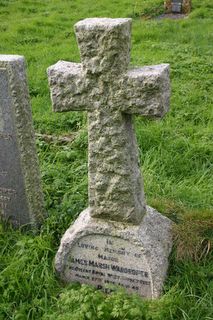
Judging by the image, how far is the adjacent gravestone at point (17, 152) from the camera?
139 inches

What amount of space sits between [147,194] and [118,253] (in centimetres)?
95

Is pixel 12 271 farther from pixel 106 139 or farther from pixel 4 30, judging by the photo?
pixel 4 30

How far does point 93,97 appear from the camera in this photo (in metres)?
3.05

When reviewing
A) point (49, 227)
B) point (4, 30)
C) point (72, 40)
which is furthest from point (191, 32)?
point (49, 227)

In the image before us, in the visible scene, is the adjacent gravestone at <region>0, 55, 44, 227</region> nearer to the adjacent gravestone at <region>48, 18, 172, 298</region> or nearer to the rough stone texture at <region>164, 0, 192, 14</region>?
the adjacent gravestone at <region>48, 18, 172, 298</region>

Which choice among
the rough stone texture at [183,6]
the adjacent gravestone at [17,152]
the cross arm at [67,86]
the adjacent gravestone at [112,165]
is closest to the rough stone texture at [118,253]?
the adjacent gravestone at [112,165]

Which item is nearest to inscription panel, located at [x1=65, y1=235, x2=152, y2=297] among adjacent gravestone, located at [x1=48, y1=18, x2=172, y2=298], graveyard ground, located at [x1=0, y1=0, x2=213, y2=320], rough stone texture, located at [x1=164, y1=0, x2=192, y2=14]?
adjacent gravestone, located at [x1=48, y1=18, x2=172, y2=298]

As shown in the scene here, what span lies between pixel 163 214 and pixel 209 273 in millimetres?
652

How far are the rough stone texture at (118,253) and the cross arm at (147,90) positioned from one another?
81 centimetres

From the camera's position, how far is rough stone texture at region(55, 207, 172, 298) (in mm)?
3273

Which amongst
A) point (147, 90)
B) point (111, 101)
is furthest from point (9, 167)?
point (147, 90)

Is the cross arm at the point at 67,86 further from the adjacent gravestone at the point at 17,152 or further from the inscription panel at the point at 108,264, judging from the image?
the inscription panel at the point at 108,264

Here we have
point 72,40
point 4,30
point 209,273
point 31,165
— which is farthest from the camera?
point 4,30

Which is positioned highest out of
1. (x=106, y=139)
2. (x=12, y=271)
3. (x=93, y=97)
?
(x=93, y=97)
